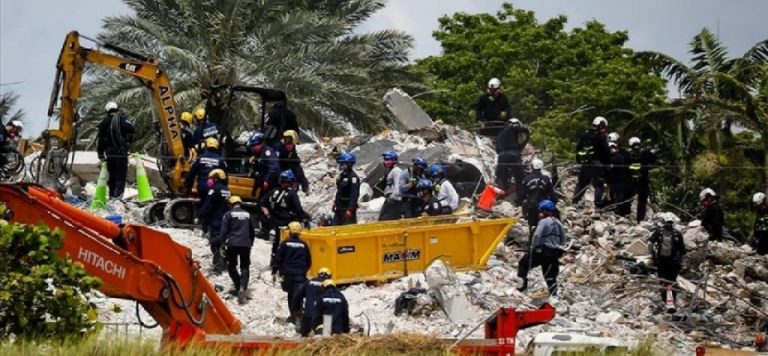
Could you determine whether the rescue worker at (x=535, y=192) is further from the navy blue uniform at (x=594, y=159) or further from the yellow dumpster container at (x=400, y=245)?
the navy blue uniform at (x=594, y=159)

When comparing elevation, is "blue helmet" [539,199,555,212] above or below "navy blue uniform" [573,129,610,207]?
below

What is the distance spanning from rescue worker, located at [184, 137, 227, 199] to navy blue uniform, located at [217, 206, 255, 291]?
91.7 inches

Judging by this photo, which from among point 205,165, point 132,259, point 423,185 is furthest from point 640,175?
point 132,259

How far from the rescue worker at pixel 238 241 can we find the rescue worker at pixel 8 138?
6.55 metres

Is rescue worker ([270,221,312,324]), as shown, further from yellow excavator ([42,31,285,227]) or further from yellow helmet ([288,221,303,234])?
yellow excavator ([42,31,285,227])

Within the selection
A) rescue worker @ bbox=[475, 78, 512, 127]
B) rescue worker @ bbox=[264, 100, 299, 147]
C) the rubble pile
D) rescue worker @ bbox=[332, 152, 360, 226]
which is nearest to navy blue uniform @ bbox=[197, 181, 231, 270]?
the rubble pile

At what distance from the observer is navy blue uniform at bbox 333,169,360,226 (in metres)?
31.2

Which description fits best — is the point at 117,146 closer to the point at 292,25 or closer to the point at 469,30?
the point at 292,25

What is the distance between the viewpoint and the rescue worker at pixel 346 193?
31156 millimetres

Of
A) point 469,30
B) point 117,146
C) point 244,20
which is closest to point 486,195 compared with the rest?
point 117,146

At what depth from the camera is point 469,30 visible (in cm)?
6038

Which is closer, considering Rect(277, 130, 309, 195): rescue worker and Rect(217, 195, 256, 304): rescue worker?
Rect(217, 195, 256, 304): rescue worker

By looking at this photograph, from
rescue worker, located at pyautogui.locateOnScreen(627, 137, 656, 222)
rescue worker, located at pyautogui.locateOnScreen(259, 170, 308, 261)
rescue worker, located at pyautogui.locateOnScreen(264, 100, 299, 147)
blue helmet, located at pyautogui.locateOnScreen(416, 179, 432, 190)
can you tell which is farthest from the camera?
rescue worker, located at pyautogui.locateOnScreen(627, 137, 656, 222)

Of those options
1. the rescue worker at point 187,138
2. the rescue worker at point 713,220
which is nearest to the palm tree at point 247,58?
the rescue worker at point 187,138
